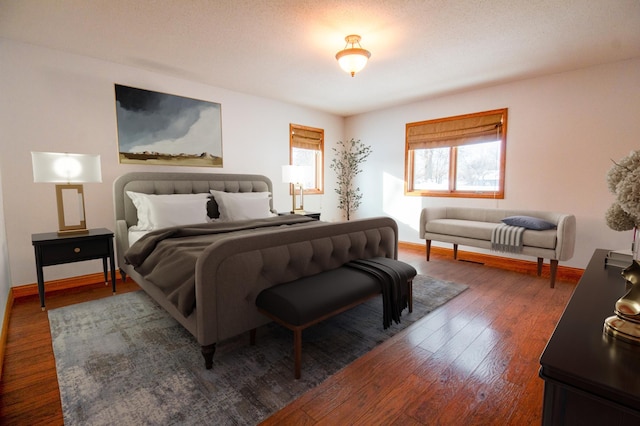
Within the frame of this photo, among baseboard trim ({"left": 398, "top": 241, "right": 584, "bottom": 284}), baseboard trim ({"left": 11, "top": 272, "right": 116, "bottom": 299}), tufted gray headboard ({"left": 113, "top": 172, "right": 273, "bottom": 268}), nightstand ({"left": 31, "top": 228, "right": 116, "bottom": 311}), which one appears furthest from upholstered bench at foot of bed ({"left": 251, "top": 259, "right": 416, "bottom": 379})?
baseboard trim ({"left": 398, "top": 241, "right": 584, "bottom": 284})

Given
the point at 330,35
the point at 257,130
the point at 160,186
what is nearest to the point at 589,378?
the point at 330,35

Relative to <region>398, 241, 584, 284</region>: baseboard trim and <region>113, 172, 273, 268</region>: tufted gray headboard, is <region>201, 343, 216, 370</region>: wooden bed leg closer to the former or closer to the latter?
<region>113, 172, 273, 268</region>: tufted gray headboard

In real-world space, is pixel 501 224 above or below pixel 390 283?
above

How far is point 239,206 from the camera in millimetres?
3766

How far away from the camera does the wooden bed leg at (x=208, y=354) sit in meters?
1.84

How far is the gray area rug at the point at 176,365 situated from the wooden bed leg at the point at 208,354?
1.4 inches

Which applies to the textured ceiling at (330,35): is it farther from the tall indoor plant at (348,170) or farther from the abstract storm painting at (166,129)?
the tall indoor plant at (348,170)

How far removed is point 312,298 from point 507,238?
297cm

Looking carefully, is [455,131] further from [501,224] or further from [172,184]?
[172,184]

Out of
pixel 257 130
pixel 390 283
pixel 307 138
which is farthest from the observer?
pixel 307 138

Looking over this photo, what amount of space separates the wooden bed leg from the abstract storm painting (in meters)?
2.84

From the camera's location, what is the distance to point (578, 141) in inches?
146

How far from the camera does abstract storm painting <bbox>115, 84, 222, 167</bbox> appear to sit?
141 inches

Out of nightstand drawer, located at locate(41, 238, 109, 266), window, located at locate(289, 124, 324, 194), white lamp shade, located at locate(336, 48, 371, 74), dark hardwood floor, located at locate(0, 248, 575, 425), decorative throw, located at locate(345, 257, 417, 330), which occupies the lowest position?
dark hardwood floor, located at locate(0, 248, 575, 425)
